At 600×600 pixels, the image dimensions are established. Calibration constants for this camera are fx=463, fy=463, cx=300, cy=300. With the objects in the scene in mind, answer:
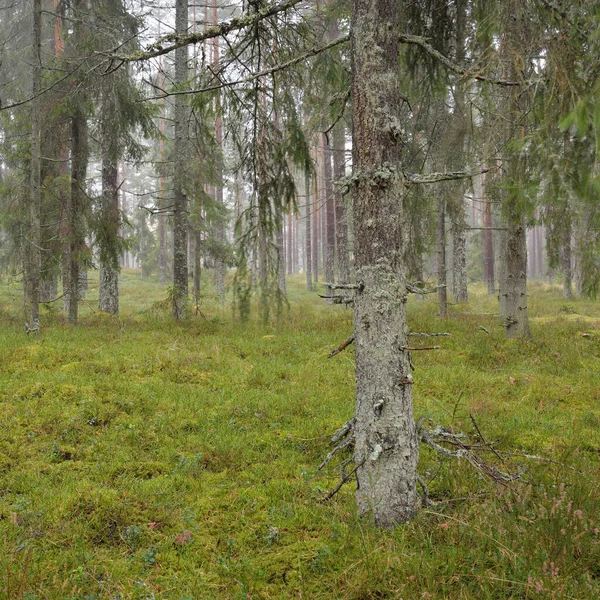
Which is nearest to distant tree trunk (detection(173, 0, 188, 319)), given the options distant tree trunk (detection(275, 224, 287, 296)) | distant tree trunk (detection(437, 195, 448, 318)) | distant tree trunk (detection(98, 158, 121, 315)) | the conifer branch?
distant tree trunk (detection(98, 158, 121, 315))

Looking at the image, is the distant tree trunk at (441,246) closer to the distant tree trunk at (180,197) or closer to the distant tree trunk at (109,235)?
the distant tree trunk at (180,197)

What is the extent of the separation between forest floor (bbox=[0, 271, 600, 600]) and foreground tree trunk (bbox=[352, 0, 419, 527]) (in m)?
0.38

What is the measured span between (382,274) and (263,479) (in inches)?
106

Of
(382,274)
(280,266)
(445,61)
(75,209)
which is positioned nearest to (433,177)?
(382,274)

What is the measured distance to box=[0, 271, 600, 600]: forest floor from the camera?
3275mm

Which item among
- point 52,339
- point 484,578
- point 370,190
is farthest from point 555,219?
point 52,339

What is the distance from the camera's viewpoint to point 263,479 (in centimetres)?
502

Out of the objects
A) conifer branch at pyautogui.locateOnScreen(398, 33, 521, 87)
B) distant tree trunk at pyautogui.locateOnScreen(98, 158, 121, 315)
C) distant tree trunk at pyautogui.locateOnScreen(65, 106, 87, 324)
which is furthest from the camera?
distant tree trunk at pyautogui.locateOnScreen(98, 158, 121, 315)

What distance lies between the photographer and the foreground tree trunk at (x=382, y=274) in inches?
149

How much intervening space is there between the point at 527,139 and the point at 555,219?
2.13 m

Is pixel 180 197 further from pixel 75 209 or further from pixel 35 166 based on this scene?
pixel 35 166

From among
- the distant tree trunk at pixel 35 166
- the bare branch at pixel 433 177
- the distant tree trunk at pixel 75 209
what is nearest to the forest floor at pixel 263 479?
the distant tree trunk at pixel 35 166

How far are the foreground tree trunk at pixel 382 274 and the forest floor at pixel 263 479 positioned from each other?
0.38 meters

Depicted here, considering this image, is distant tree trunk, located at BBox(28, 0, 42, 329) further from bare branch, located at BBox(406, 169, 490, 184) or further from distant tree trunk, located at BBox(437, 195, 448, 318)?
distant tree trunk, located at BBox(437, 195, 448, 318)
